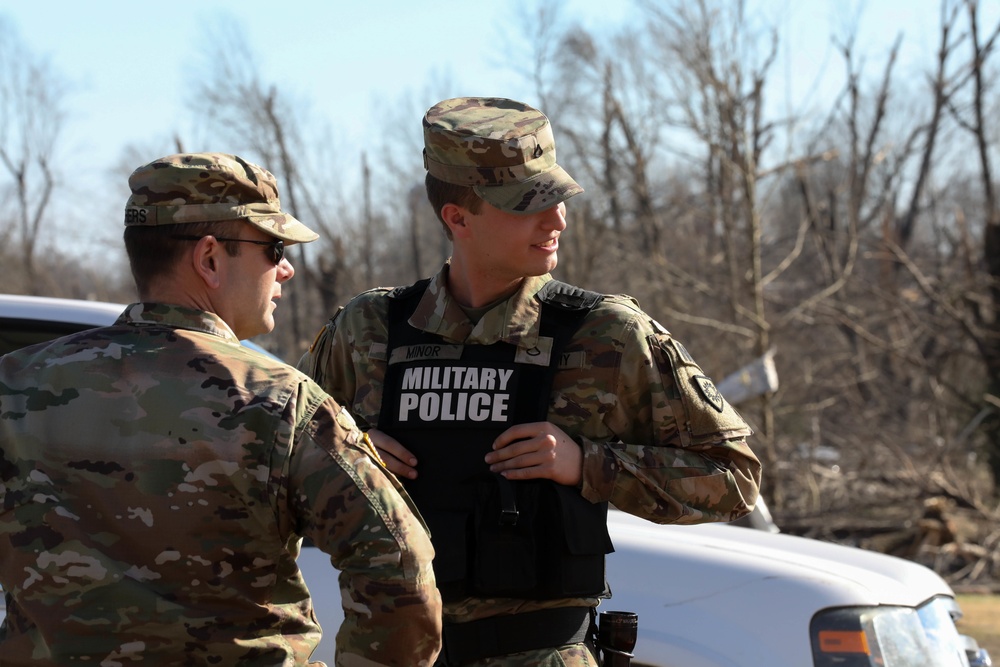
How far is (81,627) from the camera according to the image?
1.70 metres

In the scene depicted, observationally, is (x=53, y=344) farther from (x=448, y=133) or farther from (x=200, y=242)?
(x=448, y=133)

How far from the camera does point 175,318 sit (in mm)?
1833

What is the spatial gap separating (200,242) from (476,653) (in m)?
1.01

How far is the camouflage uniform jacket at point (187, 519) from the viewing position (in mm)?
1696

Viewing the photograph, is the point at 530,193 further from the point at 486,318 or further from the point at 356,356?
the point at 356,356

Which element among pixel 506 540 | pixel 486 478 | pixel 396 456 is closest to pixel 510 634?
pixel 506 540

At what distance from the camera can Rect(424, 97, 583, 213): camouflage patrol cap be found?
7.90ft

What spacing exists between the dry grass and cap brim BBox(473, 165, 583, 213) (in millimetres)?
4588

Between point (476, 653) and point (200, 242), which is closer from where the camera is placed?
point (200, 242)

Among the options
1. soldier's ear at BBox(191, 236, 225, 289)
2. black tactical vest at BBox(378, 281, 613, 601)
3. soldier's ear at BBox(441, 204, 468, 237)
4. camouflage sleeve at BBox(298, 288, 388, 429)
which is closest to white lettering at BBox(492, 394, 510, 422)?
black tactical vest at BBox(378, 281, 613, 601)

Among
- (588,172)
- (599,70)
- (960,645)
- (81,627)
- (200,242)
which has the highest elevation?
(599,70)

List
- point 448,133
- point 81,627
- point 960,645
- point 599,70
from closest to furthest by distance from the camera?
point 81,627
point 448,133
point 960,645
point 599,70

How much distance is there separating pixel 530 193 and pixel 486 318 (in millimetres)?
288

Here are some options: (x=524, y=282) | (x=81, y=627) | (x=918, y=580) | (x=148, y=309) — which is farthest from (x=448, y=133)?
(x=918, y=580)
